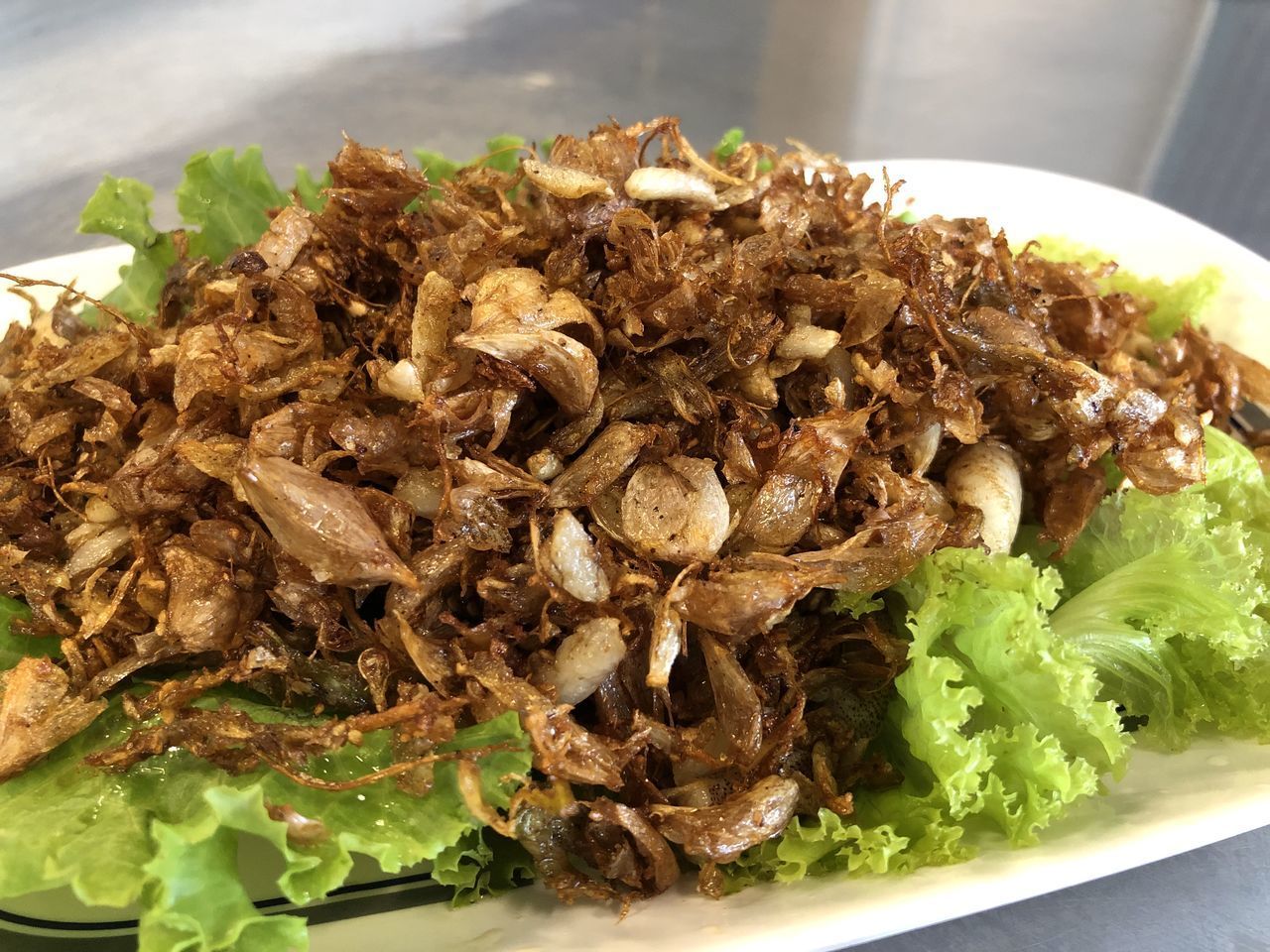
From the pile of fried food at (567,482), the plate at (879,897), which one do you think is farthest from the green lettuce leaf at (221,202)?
the plate at (879,897)

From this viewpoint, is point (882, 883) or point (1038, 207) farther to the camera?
point (1038, 207)

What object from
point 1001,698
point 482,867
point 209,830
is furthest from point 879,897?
point 209,830

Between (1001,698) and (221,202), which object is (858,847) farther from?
(221,202)

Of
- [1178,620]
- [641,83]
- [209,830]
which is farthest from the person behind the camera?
Result: [641,83]

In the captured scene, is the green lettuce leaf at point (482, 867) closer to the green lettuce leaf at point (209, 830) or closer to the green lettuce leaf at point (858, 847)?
the green lettuce leaf at point (209, 830)

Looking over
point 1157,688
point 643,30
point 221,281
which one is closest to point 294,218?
point 221,281

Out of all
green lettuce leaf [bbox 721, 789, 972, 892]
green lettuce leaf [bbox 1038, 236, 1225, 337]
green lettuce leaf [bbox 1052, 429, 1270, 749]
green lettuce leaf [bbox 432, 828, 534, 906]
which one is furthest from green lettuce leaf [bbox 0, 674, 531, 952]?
green lettuce leaf [bbox 1038, 236, 1225, 337]

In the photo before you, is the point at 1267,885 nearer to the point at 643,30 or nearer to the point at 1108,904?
the point at 1108,904
